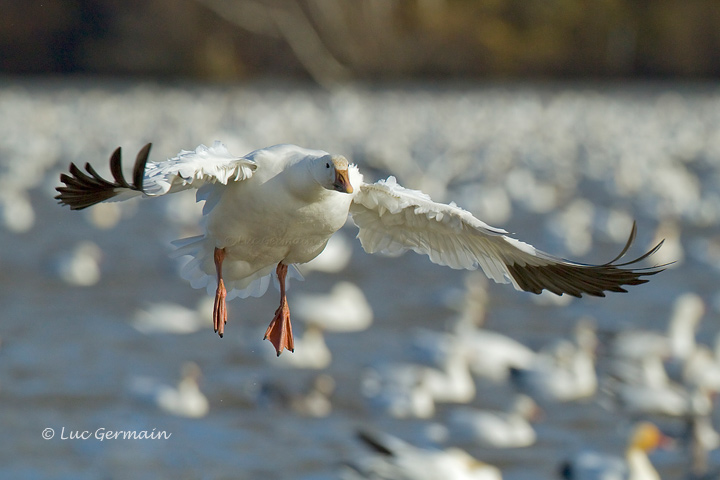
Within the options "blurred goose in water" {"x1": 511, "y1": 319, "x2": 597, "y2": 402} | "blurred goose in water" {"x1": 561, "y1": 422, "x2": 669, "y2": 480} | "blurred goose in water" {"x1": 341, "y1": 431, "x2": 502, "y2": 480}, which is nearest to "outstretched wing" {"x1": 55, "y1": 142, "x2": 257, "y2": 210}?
"blurred goose in water" {"x1": 341, "y1": 431, "x2": 502, "y2": 480}

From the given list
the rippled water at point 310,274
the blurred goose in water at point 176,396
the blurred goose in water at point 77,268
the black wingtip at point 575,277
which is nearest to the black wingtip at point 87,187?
the black wingtip at point 575,277

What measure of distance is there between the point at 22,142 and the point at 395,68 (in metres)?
18.7

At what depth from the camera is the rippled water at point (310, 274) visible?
8.20 metres

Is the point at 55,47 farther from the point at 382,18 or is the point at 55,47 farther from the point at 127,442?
the point at 127,442

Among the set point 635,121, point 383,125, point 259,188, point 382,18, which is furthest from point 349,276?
point 382,18

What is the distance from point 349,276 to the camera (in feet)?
44.3

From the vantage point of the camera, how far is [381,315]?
11.8 meters

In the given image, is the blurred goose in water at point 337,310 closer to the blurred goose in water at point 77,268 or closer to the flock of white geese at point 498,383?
the flock of white geese at point 498,383

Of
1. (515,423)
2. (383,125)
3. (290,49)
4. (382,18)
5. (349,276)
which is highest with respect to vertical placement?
(290,49)

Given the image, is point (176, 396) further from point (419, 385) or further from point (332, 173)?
point (332, 173)

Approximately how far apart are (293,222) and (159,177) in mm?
Result: 642

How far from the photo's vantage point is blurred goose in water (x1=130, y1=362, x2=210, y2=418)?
856cm

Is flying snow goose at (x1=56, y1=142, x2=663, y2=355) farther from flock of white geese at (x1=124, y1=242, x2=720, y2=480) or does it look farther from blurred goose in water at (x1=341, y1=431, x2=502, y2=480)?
flock of white geese at (x1=124, y1=242, x2=720, y2=480)

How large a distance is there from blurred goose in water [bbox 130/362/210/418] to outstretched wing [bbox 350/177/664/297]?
4042mm
